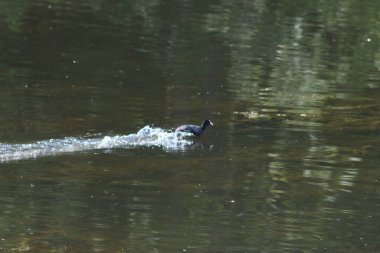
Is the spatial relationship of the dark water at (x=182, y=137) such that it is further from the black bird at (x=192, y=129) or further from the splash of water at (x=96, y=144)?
the black bird at (x=192, y=129)

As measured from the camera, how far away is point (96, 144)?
16000mm

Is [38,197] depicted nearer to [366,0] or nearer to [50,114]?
[50,114]

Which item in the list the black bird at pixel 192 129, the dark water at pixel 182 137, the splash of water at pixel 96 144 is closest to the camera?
the dark water at pixel 182 137

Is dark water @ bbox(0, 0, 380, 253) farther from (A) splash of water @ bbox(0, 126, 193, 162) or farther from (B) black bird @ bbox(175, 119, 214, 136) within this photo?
(B) black bird @ bbox(175, 119, 214, 136)

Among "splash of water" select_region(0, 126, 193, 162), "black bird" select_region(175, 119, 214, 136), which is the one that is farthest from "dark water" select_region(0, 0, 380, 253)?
"black bird" select_region(175, 119, 214, 136)

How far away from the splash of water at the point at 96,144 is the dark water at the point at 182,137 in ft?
0.11

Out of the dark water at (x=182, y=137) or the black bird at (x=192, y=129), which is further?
the black bird at (x=192, y=129)

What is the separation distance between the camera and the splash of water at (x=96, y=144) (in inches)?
600

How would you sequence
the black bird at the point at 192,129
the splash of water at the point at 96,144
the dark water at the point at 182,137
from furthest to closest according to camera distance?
the black bird at the point at 192,129 < the splash of water at the point at 96,144 < the dark water at the point at 182,137

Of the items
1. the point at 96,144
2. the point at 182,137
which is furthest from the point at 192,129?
the point at 96,144

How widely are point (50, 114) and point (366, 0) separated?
1983cm

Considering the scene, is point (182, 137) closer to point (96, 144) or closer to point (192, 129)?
point (192, 129)

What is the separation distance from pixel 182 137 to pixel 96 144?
165 cm

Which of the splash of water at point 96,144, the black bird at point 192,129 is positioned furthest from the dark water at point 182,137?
the black bird at point 192,129
